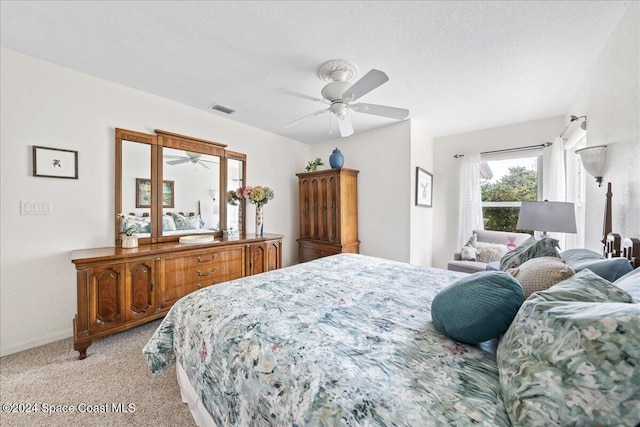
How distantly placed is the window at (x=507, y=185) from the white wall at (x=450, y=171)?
24cm

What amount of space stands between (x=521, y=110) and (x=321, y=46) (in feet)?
9.30

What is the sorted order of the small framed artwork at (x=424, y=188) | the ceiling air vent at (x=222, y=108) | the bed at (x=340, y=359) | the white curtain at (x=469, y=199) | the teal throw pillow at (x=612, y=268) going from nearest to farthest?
the bed at (x=340, y=359) < the teal throw pillow at (x=612, y=268) < the ceiling air vent at (x=222, y=108) < the small framed artwork at (x=424, y=188) < the white curtain at (x=469, y=199)

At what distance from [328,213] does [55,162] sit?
3.10 m

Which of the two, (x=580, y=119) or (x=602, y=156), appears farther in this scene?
(x=580, y=119)

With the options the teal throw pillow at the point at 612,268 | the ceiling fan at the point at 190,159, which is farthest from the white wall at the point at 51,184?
the teal throw pillow at the point at 612,268

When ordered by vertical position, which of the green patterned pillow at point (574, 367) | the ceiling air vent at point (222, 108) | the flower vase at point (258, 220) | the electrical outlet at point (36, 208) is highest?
the ceiling air vent at point (222, 108)

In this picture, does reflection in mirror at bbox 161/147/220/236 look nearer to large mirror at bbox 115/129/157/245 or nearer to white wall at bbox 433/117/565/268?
large mirror at bbox 115/129/157/245

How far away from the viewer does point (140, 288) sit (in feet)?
7.51

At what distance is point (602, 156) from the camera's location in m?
1.72

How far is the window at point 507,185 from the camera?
3562 mm

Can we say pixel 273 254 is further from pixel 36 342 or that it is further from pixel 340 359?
pixel 340 359

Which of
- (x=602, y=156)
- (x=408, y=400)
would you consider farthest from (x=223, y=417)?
(x=602, y=156)

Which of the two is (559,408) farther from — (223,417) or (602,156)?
(602,156)

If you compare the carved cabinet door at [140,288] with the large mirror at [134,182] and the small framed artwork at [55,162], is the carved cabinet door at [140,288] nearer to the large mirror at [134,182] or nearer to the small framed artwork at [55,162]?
the large mirror at [134,182]
